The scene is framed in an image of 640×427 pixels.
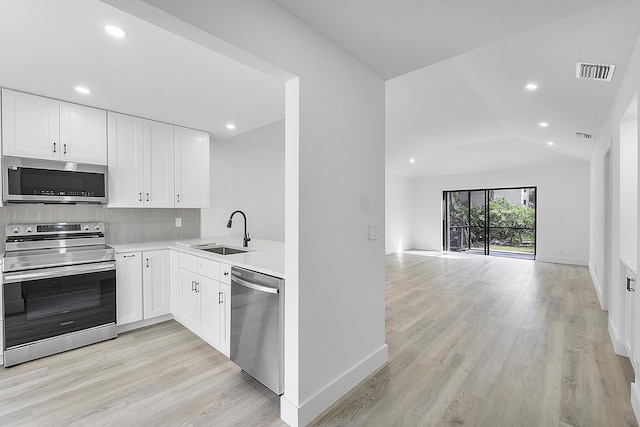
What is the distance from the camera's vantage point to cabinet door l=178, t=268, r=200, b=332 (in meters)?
2.97

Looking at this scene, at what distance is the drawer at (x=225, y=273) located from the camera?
2480 mm

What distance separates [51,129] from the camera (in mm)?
2857

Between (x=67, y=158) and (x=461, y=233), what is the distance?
9796mm

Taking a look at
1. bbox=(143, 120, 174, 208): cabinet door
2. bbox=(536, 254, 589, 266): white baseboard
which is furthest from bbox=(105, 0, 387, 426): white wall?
bbox=(536, 254, 589, 266): white baseboard

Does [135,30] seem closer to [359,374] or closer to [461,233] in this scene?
[359,374]

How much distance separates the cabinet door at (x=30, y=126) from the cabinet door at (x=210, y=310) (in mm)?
1938

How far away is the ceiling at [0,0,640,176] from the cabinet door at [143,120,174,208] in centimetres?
18

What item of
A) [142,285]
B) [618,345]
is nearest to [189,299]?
[142,285]

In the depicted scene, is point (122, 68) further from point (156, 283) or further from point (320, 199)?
point (156, 283)

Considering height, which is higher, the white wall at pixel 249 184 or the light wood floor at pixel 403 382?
the white wall at pixel 249 184

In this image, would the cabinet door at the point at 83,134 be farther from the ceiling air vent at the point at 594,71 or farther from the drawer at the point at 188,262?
the ceiling air vent at the point at 594,71

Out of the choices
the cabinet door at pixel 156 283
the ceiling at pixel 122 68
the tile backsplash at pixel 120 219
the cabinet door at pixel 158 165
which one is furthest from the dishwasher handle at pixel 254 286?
the tile backsplash at pixel 120 219

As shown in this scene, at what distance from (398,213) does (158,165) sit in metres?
7.46

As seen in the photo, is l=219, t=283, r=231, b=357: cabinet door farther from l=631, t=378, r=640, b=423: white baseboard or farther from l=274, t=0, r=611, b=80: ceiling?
l=631, t=378, r=640, b=423: white baseboard
